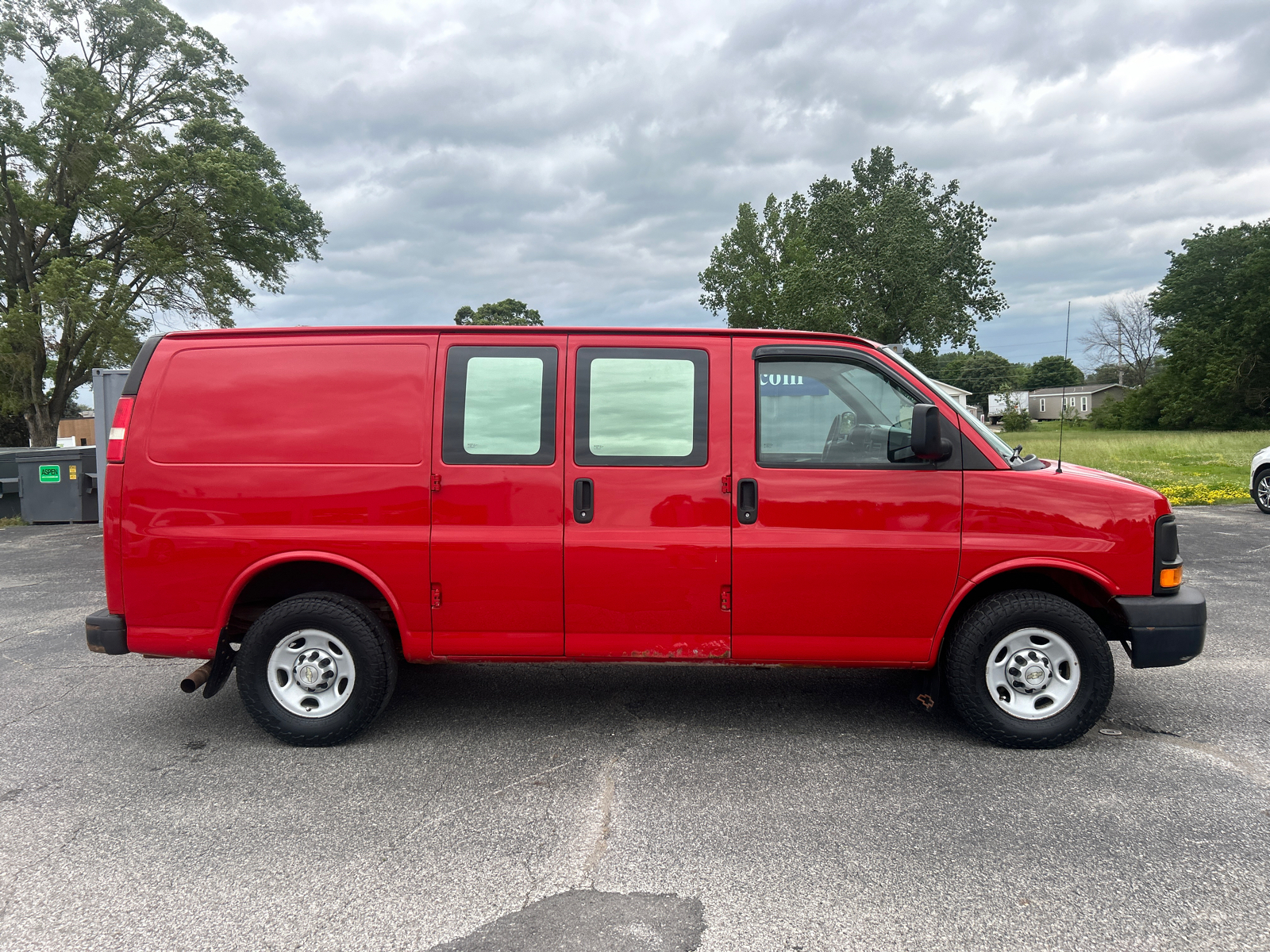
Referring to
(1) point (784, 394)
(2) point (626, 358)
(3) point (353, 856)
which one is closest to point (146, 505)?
(3) point (353, 856)

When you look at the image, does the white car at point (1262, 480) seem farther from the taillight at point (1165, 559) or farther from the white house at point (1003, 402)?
the white house at point (1003, 402)

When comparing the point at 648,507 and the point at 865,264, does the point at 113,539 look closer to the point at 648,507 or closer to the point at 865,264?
the point at 648,507

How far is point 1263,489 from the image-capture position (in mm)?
12508

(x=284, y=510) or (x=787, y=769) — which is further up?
(x=284, y=510)

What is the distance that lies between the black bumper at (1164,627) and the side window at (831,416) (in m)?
1.26

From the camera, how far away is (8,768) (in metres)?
3.90

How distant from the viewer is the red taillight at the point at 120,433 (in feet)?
13.3

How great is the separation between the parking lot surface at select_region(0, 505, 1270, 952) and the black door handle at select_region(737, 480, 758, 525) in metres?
0.61

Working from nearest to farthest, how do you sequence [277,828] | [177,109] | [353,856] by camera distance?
[353,856]
[277,828]
[177,109]

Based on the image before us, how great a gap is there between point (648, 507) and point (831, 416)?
1.02 meters

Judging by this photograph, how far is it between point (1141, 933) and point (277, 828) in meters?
3.11

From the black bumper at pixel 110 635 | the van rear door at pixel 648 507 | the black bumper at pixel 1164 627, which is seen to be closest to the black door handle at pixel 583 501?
the van rear door at pixel 648 507

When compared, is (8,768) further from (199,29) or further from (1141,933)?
(199,29)

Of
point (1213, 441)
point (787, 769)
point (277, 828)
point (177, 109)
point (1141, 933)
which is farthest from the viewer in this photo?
point (1213, 441)
